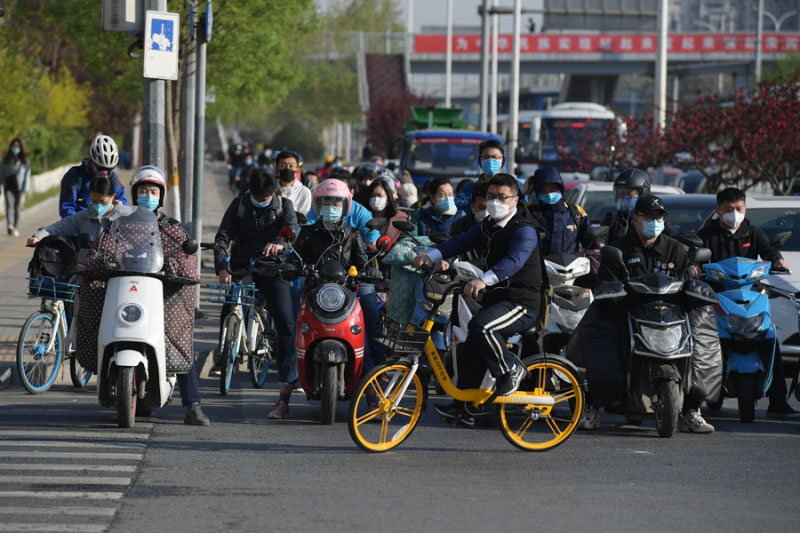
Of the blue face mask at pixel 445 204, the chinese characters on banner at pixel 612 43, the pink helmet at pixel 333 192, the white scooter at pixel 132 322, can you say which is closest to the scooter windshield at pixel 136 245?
the white scooter at pixel 132 322

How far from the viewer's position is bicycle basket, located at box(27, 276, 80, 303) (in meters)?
11.2

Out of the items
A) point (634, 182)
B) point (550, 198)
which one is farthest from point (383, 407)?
point (634, 182)

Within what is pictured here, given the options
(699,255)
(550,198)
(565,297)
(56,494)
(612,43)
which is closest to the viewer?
(56,494)

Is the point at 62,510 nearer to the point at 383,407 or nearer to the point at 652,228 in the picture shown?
the point at 383,407

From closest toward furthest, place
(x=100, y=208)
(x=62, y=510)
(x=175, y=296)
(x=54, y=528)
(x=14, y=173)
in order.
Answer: (x=54, y=528), (x=62, y=510), (x=175, y=296), (x=100, y=208), (x=14, y=173)

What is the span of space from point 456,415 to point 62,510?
3.08 metres

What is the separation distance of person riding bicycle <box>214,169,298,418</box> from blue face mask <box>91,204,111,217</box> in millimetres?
863

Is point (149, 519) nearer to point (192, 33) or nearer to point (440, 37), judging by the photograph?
point (192, 33)

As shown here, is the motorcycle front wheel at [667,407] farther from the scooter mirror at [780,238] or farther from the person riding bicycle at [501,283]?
the scooter mirror at [780,238]

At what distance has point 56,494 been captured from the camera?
760 centimetres

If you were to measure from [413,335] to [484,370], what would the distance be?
0.54 m

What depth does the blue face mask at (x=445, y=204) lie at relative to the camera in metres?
13.4

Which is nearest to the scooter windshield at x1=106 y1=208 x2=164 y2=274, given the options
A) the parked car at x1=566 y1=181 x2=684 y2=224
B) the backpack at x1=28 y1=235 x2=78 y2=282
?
the backpack at x1=28 y1=235 x2=78 y2=282

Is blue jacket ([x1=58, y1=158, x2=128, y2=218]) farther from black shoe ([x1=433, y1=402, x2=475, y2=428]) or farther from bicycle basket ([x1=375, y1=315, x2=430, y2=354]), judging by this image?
bicycle basket ([x1=375, y1=315, x2=430, y2=354])
